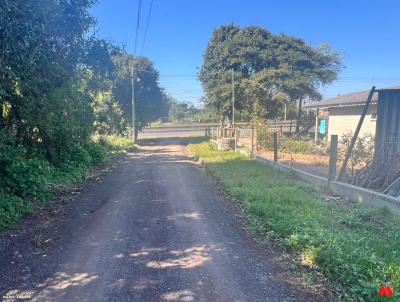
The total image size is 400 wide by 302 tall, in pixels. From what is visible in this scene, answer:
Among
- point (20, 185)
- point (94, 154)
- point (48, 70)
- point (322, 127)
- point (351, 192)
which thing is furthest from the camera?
point (322, 127)

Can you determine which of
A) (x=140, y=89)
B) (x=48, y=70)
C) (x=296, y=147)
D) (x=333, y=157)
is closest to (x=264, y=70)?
(x=296, y=147)

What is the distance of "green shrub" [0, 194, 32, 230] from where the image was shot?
19.1 ft

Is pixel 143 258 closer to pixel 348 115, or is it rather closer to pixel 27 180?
pixel 27 180

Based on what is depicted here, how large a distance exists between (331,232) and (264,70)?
67.9ft

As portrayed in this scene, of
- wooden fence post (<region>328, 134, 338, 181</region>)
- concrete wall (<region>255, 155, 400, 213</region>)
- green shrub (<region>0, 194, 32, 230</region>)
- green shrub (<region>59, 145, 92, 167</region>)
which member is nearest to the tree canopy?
green shrub (<region>59, 145, 92, 167</region>)

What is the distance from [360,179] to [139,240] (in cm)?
574

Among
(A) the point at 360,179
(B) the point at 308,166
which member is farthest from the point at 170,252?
(B) the point at 308,166

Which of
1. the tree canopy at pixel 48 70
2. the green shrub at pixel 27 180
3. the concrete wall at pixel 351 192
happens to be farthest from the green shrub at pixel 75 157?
the concrete wall at pixel 351 192

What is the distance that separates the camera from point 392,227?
17.7 ft

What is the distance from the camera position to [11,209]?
615cm

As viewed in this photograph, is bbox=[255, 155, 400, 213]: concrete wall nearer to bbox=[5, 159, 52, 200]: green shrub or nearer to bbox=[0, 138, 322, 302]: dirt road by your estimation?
bbox=[0, 138, 322, 302]: dirt road

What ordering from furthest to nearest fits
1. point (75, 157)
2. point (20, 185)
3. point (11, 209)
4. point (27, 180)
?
point (75, 157) < point (27, 180) < point (20, 185) < point (11, 209)

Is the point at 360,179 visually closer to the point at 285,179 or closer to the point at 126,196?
the point at 285,179

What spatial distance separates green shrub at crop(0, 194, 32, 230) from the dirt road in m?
0.39
